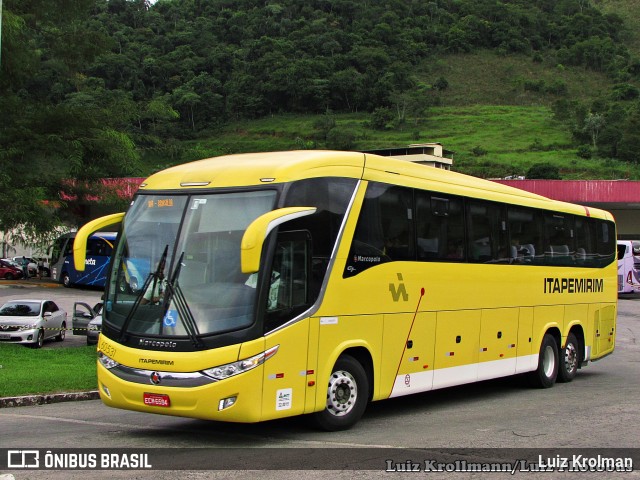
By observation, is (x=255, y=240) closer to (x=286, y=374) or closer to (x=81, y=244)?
(x=286, y=374)

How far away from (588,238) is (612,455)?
885 centimetres

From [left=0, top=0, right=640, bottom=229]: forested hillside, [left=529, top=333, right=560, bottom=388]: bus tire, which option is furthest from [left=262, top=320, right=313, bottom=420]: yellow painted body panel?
[left=0, top=0, right=640, bottom=229]: forested hillside

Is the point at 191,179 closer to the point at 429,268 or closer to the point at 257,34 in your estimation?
the point at 429,268

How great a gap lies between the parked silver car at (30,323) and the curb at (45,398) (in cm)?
1035

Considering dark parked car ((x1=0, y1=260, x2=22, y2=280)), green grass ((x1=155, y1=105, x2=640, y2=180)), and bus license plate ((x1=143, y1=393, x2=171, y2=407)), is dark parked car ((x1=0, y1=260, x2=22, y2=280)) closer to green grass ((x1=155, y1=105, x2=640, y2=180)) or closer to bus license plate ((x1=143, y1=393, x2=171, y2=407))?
green grass ((x1=155, y1=105, x2=640, y2=180))

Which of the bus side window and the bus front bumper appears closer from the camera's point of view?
the bus front bumper

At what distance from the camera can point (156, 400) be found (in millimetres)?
8367

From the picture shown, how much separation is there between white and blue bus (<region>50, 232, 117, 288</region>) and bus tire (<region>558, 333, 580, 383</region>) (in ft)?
99.7

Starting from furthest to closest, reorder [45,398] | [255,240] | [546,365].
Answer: [546,365]
[45,398]
[255,240]

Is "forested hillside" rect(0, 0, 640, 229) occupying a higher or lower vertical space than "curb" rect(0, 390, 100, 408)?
higher

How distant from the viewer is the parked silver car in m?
22.5

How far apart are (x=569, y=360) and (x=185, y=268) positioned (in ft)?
32.1

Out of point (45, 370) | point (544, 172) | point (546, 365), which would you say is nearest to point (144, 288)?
point (45, 370)

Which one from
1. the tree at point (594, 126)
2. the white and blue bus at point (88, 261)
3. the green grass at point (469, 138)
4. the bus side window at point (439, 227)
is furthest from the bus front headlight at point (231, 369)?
the tree at point (594, 126)
